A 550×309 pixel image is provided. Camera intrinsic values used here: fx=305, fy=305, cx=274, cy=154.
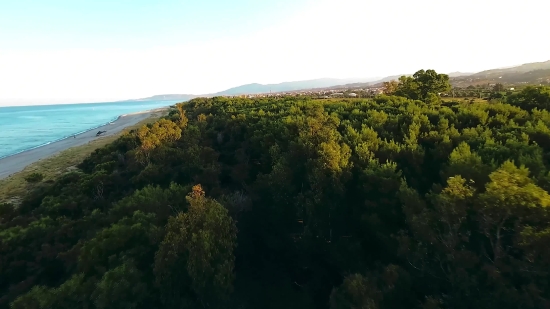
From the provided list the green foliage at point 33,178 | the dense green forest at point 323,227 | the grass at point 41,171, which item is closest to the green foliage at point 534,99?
the dense green forest at point 323,227

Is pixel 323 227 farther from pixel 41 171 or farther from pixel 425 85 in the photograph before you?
pixel 41 171

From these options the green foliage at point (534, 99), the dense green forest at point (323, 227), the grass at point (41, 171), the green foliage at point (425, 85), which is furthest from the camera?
the green foliage at point (425, 85)

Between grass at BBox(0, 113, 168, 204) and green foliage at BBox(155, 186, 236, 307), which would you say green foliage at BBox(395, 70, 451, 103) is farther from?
grass at BBox(0, 113, 168, 204)

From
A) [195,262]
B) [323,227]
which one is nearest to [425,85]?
[323,227]

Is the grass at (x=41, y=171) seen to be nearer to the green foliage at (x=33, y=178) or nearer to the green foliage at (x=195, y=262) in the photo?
the green foliage at (x=33, y=178)

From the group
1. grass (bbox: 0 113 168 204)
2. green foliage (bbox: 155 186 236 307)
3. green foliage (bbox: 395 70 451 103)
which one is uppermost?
green foliage (bbox: 395 70 451 103)

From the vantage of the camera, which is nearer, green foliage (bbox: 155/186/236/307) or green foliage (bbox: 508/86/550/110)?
green foliage (bbox: 155/186/236/307)

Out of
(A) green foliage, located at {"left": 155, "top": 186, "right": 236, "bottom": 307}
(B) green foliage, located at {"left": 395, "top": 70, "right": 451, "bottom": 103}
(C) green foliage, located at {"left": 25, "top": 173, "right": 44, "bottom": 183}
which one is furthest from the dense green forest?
Answer: (B) green foliage, located at {"left": 395, "top": 70, "right": 451, "bottom": 103}

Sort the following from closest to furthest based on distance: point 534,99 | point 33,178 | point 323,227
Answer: point 323,227 → point 534,99 → point 33,178

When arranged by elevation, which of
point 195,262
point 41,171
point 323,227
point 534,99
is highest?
point 534,99
